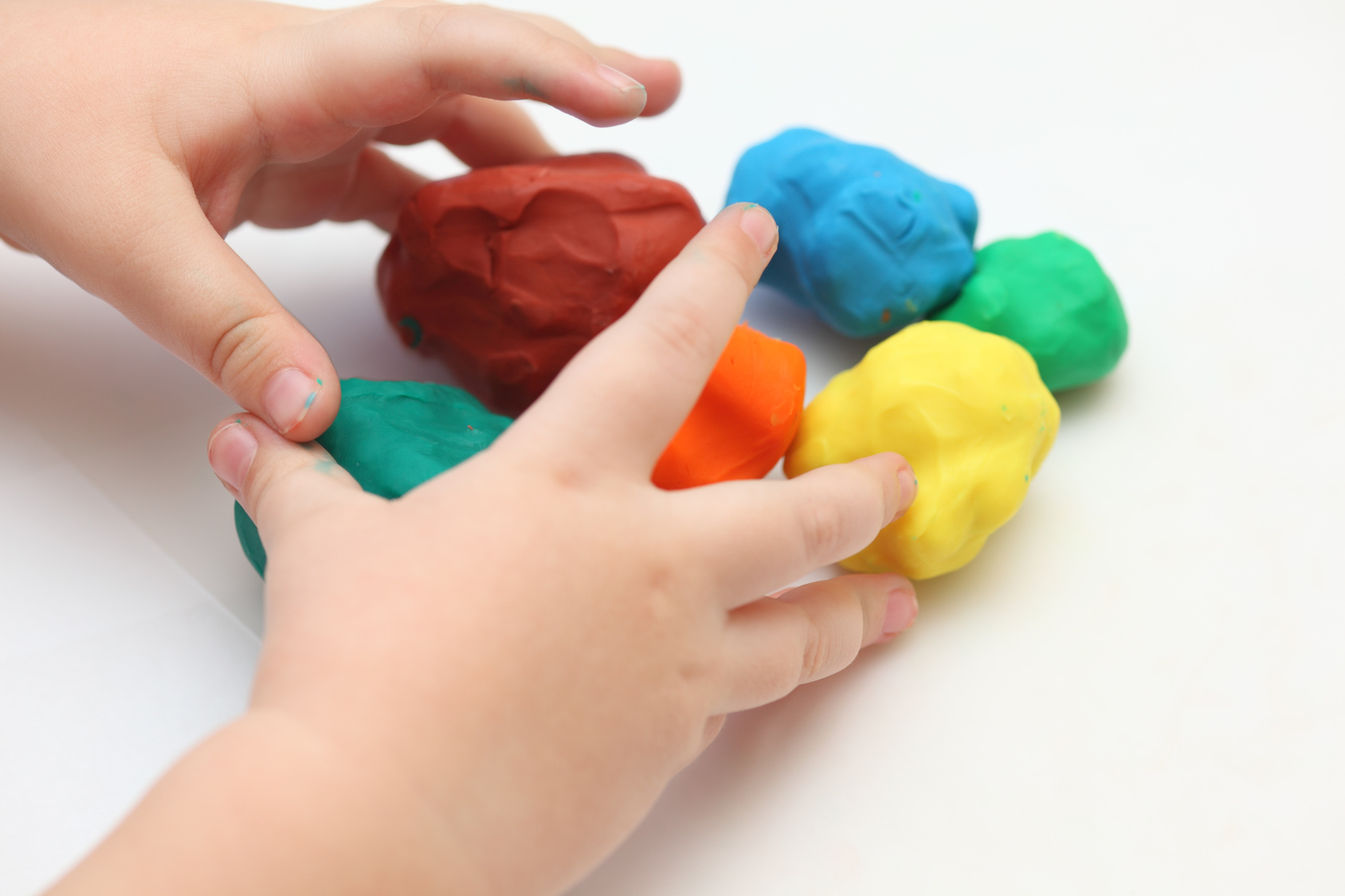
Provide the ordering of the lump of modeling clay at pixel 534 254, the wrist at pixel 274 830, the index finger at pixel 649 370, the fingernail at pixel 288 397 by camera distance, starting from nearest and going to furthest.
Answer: the wrist at pixel 274 830 < the index finger at pixel 649 370 < the fingernail at pixel 288 397 < the lump of modeling clay at pixel 534 254

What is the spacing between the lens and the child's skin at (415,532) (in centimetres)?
45

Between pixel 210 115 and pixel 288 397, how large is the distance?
25 centimetres

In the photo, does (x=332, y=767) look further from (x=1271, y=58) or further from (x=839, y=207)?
(x=1271, y=58)

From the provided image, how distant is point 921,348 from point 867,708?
30 cm

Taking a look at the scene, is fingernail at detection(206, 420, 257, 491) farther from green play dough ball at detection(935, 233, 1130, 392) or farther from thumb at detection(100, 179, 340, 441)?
green play dough ball at detection(935, 233, 1130, 392)

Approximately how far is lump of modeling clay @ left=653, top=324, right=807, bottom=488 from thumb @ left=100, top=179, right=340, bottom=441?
26cm

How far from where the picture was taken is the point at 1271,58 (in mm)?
1380

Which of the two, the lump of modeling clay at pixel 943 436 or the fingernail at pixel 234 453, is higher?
the lump of modeling clay at pixel 943 436

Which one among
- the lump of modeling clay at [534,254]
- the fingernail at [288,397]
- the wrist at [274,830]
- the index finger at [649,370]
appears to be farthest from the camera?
the lump of modeling clay at [534,254]

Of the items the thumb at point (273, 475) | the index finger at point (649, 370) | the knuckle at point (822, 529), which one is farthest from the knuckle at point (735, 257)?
the thumb at point (273, 475)

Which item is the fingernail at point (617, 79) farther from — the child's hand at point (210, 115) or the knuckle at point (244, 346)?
the knuckle at point (244, 346)

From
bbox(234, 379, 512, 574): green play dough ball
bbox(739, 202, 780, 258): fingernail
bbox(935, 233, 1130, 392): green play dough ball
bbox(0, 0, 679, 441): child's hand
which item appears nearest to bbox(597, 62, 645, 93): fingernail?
bbox(0, 0, 679, 441): child's hand

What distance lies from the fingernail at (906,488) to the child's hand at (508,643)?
0.21 ft

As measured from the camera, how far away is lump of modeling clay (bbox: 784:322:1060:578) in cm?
73
